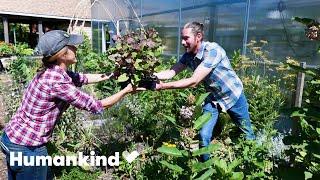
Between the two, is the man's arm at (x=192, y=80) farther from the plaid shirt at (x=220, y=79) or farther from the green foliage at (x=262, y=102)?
the green foliage at (x=262, y=102)

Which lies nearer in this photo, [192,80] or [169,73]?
[192,80]


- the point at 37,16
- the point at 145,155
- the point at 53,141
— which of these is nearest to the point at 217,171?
the point at 145,155

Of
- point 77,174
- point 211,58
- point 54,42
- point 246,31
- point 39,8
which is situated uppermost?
point 39,8

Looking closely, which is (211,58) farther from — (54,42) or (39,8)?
(39,8)

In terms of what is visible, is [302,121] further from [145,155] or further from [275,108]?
[275,108]

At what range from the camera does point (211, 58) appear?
349 centimetres

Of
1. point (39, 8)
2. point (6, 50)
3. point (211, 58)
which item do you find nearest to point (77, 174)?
point (211, 58)

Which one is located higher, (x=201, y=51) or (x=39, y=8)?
(x=39, y=8)

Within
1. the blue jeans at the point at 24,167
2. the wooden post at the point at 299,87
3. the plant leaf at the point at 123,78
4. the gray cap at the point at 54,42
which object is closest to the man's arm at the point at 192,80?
the plant leaf at the point at 123,78

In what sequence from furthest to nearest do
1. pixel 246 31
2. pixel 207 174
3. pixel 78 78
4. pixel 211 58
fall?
pixel 246 31
pixel 211 58
pixel 78 78
pixel 207 174

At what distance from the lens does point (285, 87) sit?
5562mm

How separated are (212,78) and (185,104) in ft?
2.74

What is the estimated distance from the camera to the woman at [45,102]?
8.14 ft

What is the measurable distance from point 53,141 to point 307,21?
3.30 metres
